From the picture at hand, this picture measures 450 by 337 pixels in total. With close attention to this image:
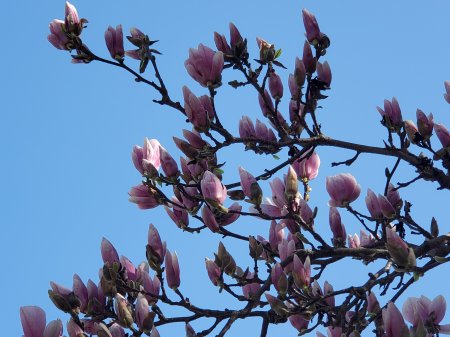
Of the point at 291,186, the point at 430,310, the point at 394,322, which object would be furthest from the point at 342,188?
the point at 394,322

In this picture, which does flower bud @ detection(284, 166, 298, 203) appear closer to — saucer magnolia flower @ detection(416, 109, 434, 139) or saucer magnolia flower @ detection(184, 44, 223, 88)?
saucer magnolia flower @ detection(184, 44, 223, 88)

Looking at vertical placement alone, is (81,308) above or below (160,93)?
below

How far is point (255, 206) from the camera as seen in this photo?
149 inches

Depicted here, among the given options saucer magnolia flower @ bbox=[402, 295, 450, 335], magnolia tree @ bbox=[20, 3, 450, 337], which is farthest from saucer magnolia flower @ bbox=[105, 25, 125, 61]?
saucer magnolia flower @ bbox=[402, 295, 450, 335]

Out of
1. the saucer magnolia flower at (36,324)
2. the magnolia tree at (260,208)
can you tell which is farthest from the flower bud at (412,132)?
the saucer magnolia flower at (36,324)

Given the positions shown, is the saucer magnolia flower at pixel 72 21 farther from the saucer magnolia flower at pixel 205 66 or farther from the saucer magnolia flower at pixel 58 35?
the saucer magnolia flower at pixel 205 66

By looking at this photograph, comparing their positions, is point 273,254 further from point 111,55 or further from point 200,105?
point 111,55

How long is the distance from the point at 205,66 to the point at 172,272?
0.99 meters

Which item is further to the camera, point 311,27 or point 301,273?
point 311,27

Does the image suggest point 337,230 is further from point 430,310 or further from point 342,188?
point 430,310

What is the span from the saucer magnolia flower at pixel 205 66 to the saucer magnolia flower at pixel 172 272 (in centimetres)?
86

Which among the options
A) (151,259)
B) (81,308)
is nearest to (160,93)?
(151,259)

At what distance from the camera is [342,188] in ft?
12.9

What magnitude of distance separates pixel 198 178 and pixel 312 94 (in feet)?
2.31
